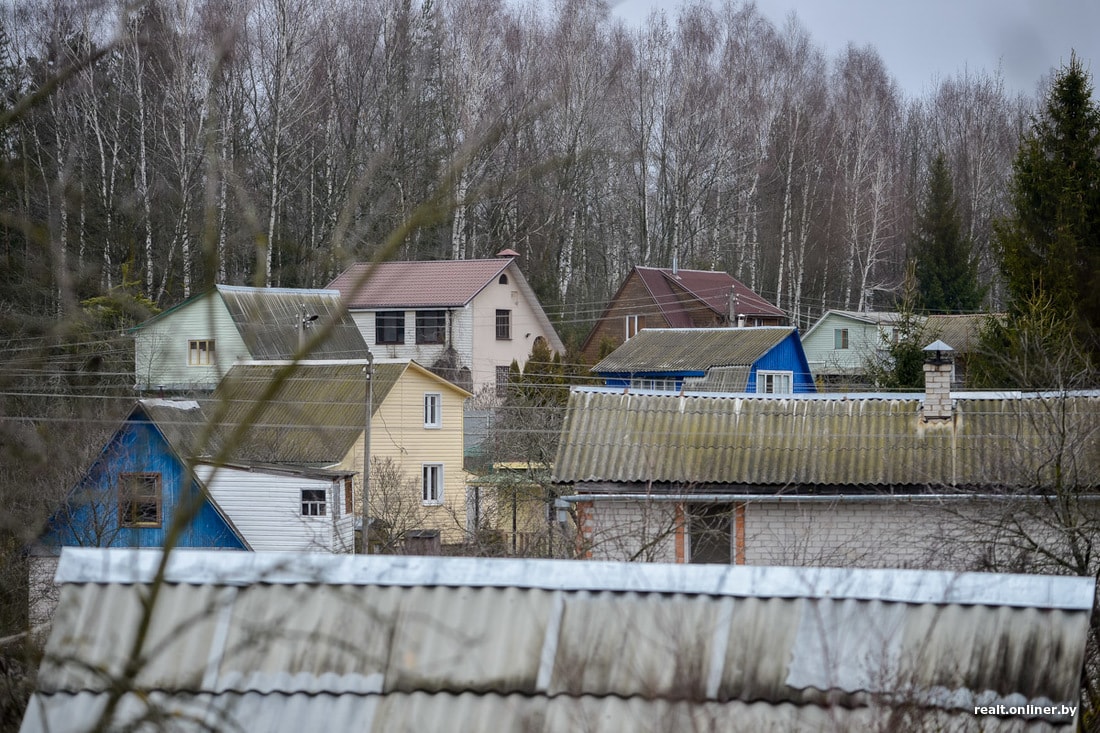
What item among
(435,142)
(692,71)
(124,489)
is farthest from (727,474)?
(692,71)

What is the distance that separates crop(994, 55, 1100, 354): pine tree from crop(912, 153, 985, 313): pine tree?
24071 millimetres

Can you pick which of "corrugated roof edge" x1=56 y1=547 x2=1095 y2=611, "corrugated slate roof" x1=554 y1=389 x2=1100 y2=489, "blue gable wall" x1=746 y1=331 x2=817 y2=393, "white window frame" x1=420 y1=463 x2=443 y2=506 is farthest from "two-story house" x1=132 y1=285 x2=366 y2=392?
"blue gable wall" x1=746 y1=331 x2=817 y2=393

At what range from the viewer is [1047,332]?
1773cm

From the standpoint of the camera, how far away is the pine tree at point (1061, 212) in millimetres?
18641

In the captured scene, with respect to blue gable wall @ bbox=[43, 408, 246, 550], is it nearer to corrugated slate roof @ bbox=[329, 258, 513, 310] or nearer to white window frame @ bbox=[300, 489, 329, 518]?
white window frame @ bbox=[300, 489, 329, 518]

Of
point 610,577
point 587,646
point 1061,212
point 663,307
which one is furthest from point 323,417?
point 663,307

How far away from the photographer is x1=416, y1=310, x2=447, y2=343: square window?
1390 inches

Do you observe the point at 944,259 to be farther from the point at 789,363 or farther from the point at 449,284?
the point at 449,284

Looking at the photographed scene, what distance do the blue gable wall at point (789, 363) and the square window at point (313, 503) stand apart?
13.1 meters

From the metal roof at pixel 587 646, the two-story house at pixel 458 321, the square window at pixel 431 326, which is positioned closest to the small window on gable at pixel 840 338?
the two-story house at pixel 458 321

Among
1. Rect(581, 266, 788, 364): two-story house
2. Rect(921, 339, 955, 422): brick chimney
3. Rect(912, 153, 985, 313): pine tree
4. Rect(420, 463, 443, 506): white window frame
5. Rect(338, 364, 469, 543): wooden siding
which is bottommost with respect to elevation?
Rect(420, 463, 443, 506): white window frame

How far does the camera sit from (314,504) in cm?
2033

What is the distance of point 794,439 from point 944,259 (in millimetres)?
35797

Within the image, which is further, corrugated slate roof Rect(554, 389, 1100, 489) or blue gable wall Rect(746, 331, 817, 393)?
blue gable wall Rect(746, 331, 817, 393)
